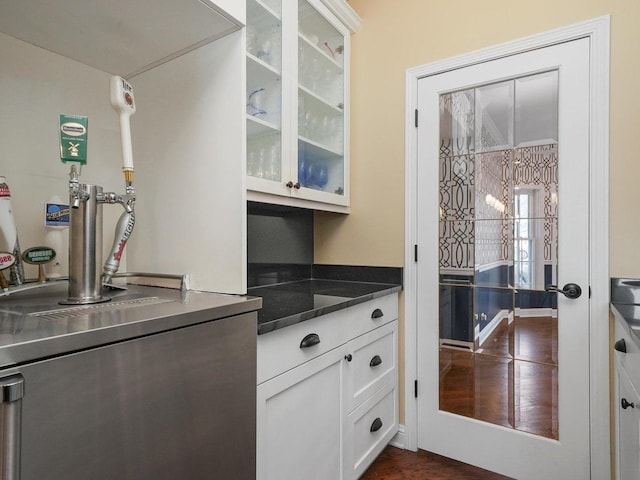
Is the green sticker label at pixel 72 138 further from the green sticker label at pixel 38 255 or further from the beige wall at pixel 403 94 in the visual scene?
the beige wall at pixel 403 94

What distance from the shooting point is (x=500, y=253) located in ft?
5.76

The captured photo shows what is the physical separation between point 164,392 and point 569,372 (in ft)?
5.45

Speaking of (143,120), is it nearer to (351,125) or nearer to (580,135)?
(351,125)

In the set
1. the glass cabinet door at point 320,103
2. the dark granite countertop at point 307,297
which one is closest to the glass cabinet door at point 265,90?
the glass cabinet door at point 320,103

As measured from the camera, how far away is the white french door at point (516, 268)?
156cm

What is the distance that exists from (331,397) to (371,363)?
353 millimetres

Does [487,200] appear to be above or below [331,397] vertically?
above

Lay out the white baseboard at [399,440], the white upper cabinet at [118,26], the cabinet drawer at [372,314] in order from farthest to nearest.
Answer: the white baseboard at [399,440], the cabinet drawer at [372,314], the white upper cabinet at [118,26]

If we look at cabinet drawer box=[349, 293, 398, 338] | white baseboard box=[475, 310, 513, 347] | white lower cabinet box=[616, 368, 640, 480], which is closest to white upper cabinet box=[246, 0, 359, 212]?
cabinet drawer box=[349, 293, 398, 338]

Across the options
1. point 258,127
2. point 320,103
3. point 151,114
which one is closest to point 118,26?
point 151,114

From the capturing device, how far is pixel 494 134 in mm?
1763

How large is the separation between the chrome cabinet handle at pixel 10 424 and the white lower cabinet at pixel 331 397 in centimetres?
57

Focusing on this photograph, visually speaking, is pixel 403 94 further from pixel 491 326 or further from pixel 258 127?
pixel 491 326

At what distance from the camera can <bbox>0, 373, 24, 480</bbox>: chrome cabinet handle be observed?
1.73 feet
